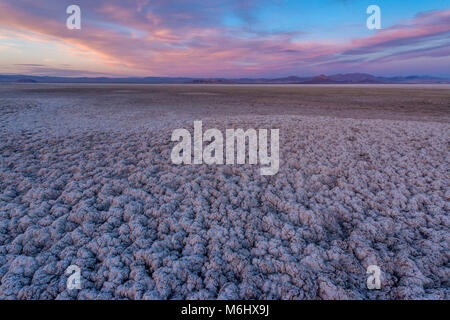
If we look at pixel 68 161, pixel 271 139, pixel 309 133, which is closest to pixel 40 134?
pixel 68 161

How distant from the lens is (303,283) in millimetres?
3129

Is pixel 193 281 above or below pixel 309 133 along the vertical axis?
below

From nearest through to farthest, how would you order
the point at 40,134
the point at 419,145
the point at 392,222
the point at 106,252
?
the point at 106,252, the point at 392,222, the point at 419,145, the point at 40,134

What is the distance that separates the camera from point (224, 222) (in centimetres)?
418

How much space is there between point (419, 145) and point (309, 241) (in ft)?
17.6

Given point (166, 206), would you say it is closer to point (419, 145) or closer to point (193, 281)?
point (193, 281)

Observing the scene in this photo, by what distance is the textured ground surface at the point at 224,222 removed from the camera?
10.3 feet

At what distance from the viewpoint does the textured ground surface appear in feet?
10.3

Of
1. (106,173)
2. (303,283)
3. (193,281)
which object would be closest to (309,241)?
(303,283)

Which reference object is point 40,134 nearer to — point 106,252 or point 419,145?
point 106,252

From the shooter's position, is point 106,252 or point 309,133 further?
point 309,133

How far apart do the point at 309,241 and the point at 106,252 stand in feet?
9.58
